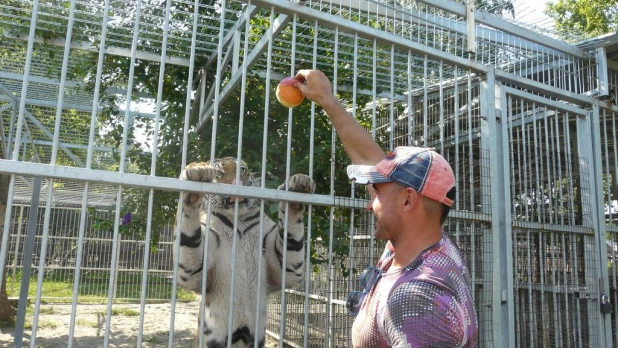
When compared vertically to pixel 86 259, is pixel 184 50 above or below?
above

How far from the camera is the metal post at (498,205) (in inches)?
149

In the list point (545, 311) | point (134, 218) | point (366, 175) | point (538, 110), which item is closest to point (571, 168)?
point (538, 110)

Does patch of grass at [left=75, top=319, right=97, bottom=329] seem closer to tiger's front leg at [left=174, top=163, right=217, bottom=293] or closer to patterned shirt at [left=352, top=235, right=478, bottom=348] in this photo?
tiger's front leg at [left=174, top=163, right=217, bottom=293]

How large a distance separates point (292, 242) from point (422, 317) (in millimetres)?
2333

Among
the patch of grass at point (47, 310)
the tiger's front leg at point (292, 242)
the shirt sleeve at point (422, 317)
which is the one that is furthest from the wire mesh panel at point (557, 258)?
the patch of grass at point (47, 310)

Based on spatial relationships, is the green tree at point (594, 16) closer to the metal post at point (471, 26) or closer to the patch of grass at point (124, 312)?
the metal post at point (471, 26)

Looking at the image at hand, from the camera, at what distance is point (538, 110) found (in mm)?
5531

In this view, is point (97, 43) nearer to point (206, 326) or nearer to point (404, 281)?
point (206, 326)

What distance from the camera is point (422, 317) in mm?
1444

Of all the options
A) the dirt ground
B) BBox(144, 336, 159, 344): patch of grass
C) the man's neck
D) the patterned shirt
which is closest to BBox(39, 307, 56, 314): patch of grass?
the dirt ground

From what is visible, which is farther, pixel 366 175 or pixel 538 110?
pixel 538 110

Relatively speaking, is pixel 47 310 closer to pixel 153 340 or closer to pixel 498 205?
pixel 153 340

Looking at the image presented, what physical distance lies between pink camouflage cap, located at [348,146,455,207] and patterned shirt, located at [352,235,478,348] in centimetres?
20

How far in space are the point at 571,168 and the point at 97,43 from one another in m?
5.38
